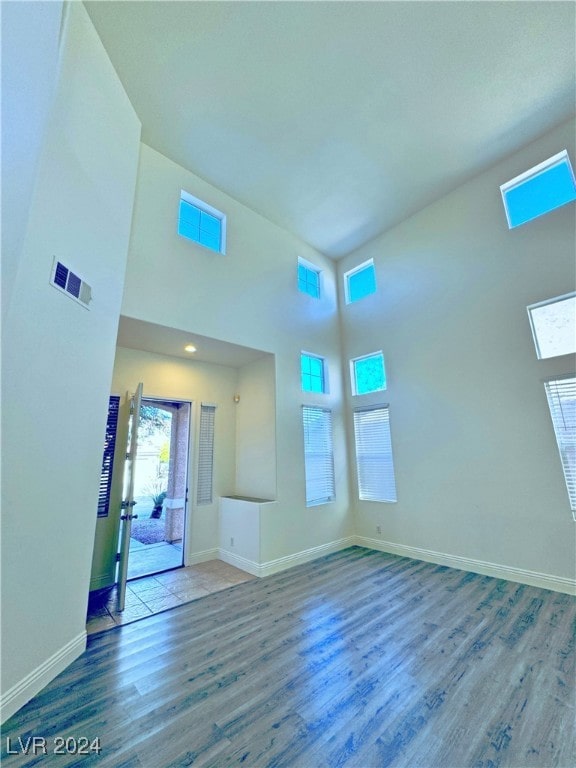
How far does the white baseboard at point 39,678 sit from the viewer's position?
180 cm

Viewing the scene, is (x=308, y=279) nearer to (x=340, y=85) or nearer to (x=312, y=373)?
(x=312, y=373)

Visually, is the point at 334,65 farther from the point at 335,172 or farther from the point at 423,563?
the point at 423,563

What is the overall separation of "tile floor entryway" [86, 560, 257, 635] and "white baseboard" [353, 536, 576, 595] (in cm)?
223

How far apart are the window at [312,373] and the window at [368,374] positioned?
24.5 inches

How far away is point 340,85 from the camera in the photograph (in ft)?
10.9

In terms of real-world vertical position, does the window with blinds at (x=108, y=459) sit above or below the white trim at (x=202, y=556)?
above

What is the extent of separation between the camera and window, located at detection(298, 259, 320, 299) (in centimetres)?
571

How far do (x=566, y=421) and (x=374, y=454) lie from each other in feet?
8.33

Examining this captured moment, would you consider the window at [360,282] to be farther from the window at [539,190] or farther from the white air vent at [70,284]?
the white air vent at [70,284]

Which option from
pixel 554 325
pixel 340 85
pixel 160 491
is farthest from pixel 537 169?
pixel 160 491

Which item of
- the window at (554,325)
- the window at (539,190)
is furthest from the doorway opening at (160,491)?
the window at (539,190)

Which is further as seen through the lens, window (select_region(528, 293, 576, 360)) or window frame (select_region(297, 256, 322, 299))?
window frame (select_region(297, 256, 322, 299))

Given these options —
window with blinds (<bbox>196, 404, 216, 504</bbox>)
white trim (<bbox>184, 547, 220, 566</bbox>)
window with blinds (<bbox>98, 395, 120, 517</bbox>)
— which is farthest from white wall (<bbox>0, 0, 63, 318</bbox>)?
white trim (<bbox>184, 547, 220, 566</bbox>)

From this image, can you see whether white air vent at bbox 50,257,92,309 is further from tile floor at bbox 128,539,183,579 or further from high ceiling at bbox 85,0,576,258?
tile floor at bbox 128,539,183,579
